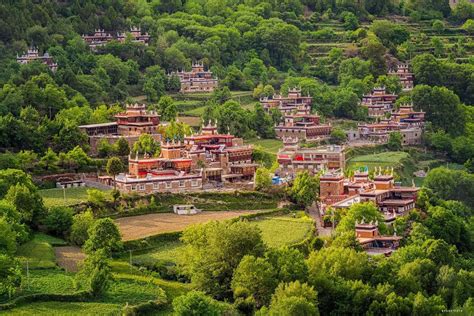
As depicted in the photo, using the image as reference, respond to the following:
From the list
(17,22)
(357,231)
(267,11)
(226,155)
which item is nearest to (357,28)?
(267,11)

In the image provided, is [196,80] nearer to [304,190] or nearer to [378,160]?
[378,160]

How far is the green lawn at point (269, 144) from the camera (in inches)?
1753

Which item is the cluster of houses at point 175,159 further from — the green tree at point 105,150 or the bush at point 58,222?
the bush at point 58,222

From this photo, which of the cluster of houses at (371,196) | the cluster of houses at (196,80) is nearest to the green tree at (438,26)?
the cluster of houses at (196,80)

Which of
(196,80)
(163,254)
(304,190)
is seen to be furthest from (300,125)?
(163,254)

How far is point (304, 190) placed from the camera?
3650 centimetres

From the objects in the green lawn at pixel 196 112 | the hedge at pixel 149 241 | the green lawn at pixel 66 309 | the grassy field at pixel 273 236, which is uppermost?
the green lawn at pixel 196 112

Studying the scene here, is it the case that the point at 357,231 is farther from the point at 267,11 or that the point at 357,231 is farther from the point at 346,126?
the point at 267,11

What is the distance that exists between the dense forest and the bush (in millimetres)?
32

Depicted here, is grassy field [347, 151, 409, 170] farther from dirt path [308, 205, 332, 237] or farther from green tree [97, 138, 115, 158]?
green tree [97, 138, 115, 158]

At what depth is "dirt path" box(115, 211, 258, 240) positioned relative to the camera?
32125mm

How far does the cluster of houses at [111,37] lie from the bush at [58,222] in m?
22.8

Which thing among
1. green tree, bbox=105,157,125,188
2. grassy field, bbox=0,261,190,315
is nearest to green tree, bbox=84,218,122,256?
grassy field, bbox=0,261,190,315

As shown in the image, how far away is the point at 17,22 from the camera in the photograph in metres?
51.3
